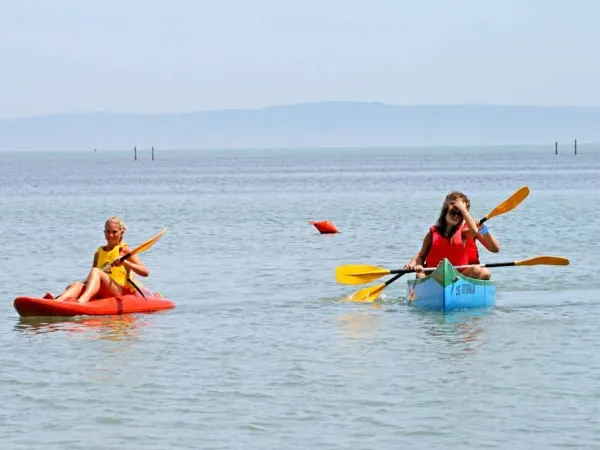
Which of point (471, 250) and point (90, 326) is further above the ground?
point (471, 250)

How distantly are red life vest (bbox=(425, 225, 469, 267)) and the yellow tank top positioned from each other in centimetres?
423

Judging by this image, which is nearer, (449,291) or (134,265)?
(134,265)

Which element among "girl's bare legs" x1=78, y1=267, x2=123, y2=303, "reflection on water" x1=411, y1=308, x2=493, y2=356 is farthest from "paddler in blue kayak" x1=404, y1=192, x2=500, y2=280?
"girl's bare legs" x1=78, y1=267, x2=123, y2=303

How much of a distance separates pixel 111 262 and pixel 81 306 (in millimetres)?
703

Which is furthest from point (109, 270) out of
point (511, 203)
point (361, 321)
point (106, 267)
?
point (511, 203)

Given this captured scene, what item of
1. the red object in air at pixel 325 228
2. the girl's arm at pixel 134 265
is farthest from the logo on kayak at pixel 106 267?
the red object in air at pixel 325 228

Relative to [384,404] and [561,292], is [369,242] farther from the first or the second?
[384,404]

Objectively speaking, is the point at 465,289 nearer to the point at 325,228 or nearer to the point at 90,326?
the point at 90,326

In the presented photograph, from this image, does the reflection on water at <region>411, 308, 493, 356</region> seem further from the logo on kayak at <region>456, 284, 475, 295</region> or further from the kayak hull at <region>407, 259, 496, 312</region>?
the logo on kayak at <region>456, 284, 475, 295</region>

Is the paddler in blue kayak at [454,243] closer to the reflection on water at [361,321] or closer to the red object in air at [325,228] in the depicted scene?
the reflection on water at [361,321]

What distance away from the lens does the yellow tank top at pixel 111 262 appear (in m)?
18.6

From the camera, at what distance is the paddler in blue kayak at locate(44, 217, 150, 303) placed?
18500 mm

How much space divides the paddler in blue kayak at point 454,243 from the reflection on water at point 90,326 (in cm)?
399

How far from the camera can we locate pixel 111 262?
1859cm
